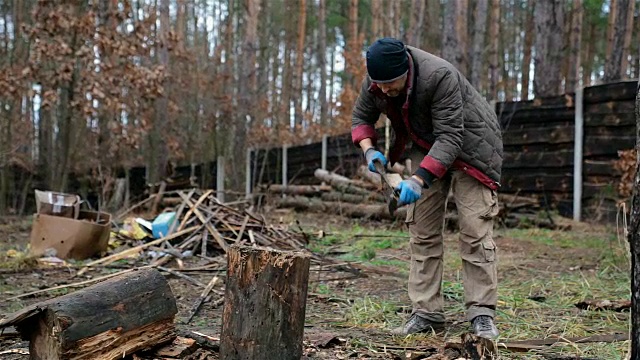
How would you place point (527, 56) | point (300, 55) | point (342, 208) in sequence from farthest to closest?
point (300, 55) < point (527, 56) < point (342, 208)

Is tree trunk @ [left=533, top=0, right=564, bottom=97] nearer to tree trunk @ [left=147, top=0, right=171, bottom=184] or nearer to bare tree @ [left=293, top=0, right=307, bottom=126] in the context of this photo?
tree trunk @ [left=147, top=0, right=171, bottom=184]

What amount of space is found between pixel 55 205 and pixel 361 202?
504cm

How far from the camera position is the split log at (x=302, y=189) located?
37.9 feet

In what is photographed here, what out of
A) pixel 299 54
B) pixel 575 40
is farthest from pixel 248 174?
pixel 575 40

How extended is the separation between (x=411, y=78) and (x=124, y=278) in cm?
182

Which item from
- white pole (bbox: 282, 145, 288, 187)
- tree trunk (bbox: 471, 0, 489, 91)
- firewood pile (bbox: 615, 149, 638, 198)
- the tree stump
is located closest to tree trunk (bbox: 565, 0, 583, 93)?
tree trunk (bbox: 471, 0, 489, 91)

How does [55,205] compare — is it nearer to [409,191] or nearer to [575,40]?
[409,191]

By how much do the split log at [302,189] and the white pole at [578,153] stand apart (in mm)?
4172

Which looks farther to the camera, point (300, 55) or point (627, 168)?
point (300, 55)

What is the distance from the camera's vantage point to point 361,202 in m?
10.2

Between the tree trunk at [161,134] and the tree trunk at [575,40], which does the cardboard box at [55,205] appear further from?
the tree trunk at [575,40]

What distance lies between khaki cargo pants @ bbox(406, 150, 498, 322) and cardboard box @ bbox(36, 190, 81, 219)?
13.9 ft

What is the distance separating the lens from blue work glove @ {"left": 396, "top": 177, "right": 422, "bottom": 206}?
3.30m

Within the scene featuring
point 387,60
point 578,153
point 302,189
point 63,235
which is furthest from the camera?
point 302,189
